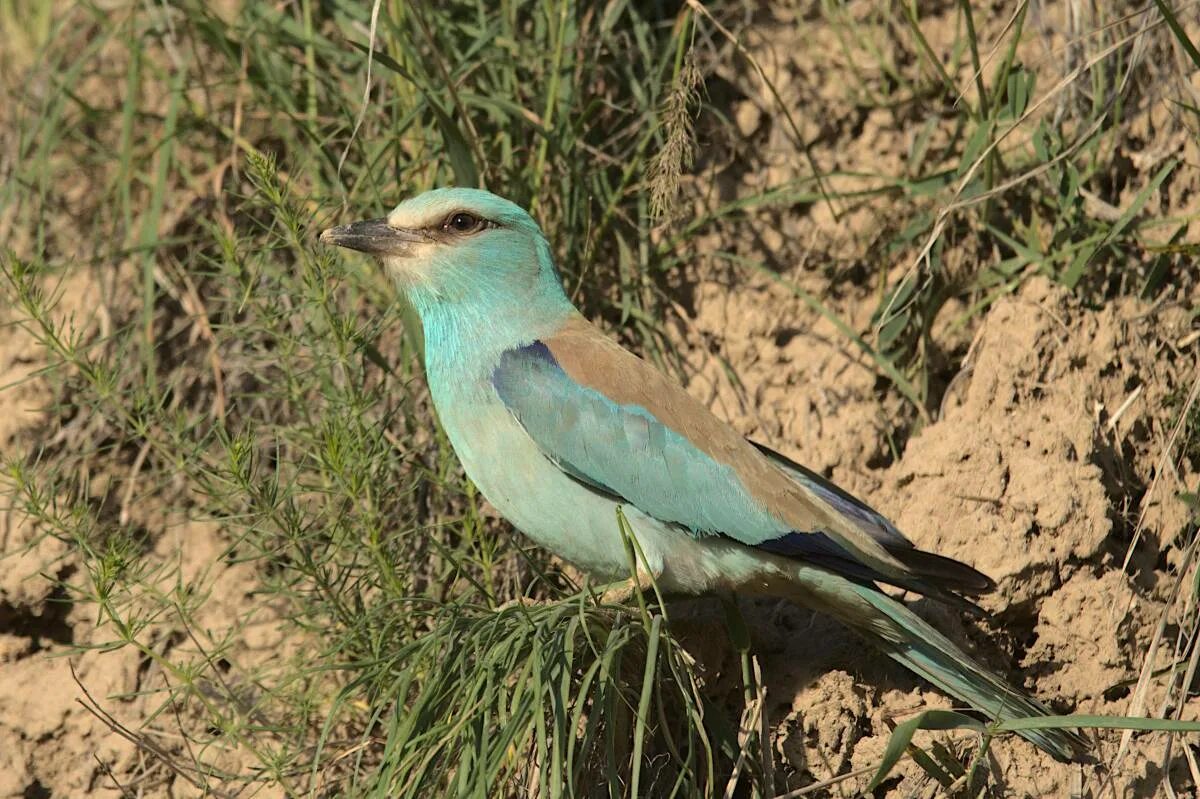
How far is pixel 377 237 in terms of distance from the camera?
371 cm

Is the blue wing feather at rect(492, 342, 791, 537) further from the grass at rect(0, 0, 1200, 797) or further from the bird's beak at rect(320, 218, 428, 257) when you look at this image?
the bird's beak at rect(320, 218, 428, 257)

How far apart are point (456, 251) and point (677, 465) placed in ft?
2.85

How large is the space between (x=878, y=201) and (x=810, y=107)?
1.42 feet

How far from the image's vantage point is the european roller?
3260 mm

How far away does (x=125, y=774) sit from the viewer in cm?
384

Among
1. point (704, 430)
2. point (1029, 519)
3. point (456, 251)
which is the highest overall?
point (456, 251)

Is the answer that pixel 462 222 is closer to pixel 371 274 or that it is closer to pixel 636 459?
pixel 371 274

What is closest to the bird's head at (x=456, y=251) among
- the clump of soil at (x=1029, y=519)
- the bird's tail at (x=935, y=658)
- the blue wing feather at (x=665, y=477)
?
the blue wing feather at (x=665, y=477)

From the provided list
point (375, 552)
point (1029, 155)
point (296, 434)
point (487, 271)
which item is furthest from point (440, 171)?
point (1029, 155)

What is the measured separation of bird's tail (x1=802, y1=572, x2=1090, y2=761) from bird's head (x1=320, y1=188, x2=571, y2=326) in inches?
44.4

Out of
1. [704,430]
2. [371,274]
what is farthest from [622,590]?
[371,274]

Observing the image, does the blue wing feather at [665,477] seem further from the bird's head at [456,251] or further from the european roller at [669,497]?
the bird's head at [456,251]

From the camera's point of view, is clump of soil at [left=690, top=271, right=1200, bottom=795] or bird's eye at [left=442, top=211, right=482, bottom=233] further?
bird's eye at [left=442, top=211, right=482, bottom=233]

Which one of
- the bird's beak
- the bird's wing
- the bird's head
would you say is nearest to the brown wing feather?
the bird's wing
